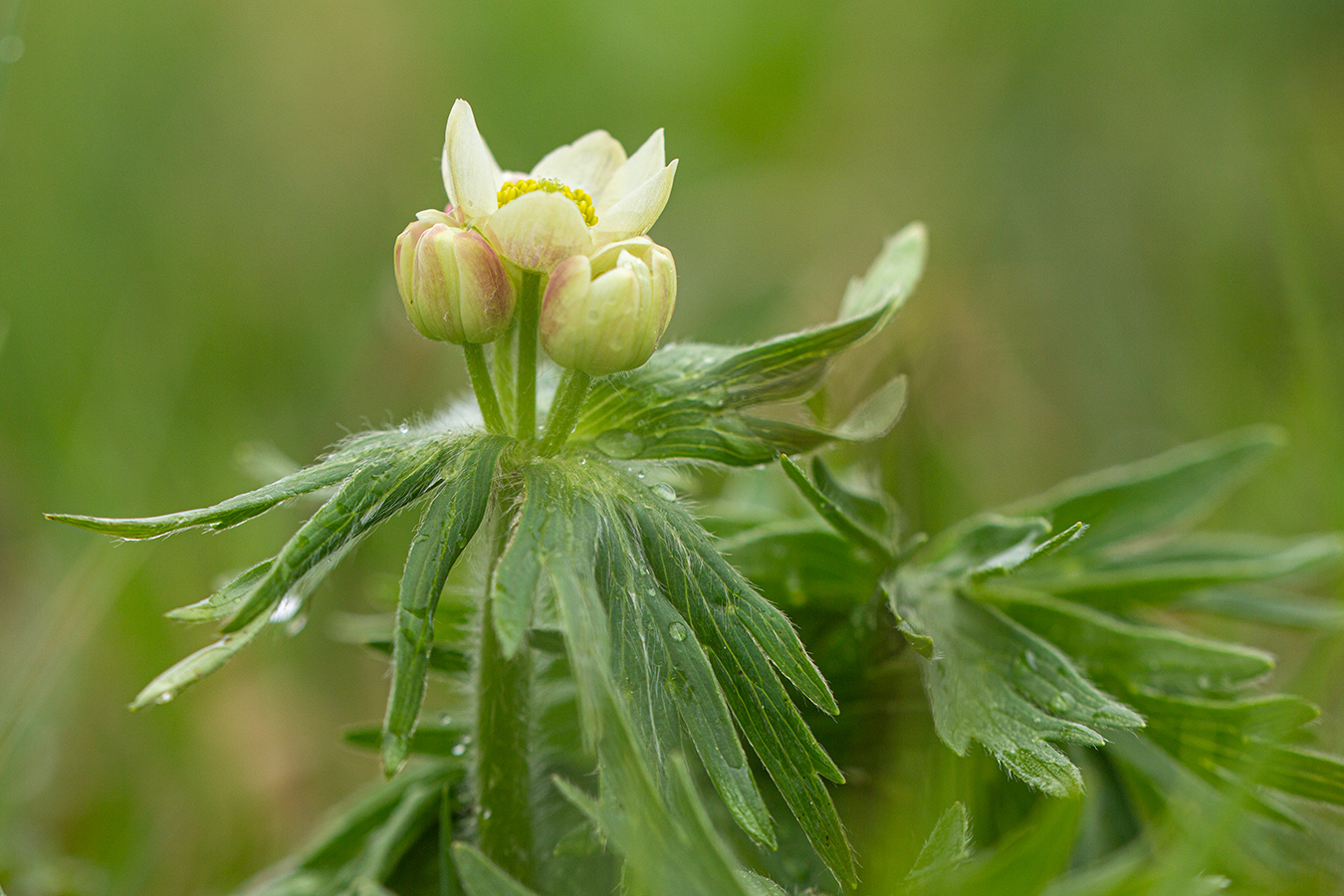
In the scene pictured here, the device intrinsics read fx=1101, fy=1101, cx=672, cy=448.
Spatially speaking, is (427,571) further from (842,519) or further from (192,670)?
(842,519)

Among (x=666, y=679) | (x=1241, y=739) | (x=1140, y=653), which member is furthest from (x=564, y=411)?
(x=1241, y=739)

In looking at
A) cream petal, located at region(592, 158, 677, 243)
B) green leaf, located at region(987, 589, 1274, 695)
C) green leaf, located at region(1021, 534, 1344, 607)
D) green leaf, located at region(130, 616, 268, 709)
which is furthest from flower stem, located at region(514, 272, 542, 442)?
green leaf, located at region(1021, 534, 1344, 607)

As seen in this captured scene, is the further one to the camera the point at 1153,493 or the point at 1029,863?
the point at 1153,493

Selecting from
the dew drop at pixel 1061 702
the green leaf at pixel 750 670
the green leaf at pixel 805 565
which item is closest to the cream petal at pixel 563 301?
the green leaf at pixel 750 670

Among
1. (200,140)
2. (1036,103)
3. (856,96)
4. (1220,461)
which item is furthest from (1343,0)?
(200,140)

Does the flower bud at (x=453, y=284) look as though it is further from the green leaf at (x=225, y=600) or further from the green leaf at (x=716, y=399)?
the green leaf at (x=225, y=600)
